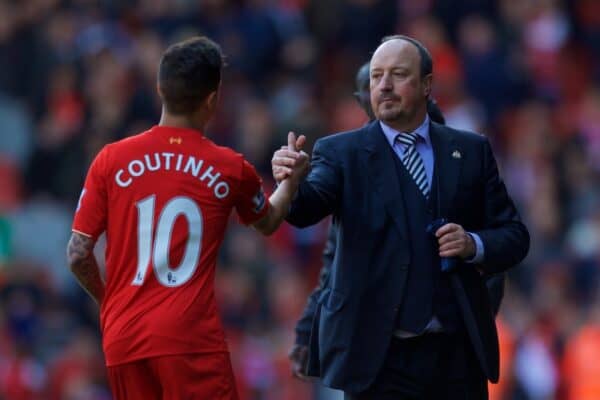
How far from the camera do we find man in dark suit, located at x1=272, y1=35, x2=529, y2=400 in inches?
257

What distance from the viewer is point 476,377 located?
6656mm

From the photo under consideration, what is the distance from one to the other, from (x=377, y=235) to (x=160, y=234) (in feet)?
2.98

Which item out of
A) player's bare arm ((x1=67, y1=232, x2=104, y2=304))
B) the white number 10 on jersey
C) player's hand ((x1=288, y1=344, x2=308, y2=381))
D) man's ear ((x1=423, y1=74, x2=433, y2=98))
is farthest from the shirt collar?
player's bare arm ((x1=67, y1=232, x2=104, y2=304))

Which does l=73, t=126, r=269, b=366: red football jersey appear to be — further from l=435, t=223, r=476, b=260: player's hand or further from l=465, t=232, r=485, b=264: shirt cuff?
l=465, t=232, r=485, b=264: shirt cuff

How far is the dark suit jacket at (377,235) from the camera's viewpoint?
653 cm

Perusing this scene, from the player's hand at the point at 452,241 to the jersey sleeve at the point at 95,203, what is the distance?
51.6 inches

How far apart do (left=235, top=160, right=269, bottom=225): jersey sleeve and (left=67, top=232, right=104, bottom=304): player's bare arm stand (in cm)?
60

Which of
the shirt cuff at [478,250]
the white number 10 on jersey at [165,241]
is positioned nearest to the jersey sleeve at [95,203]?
the white number 10 on jersey at [165,241]

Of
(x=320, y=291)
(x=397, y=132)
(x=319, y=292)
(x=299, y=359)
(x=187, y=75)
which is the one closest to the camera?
(x=187, y=75)

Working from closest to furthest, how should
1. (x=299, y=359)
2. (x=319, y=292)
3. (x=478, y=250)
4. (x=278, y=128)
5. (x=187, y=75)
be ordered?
(x=187, y=75), (x=478, y=250), (x=319, y=292), (x=299, y=359), (x=278, y=128)

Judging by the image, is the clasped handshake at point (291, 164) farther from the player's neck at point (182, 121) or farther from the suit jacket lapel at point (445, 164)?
the suit jacket lapel at point (445, 164)

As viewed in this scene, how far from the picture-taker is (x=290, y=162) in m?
6.40

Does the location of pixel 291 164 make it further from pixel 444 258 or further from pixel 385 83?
pixel 444 258

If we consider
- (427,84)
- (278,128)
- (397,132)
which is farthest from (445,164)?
(278,128)
